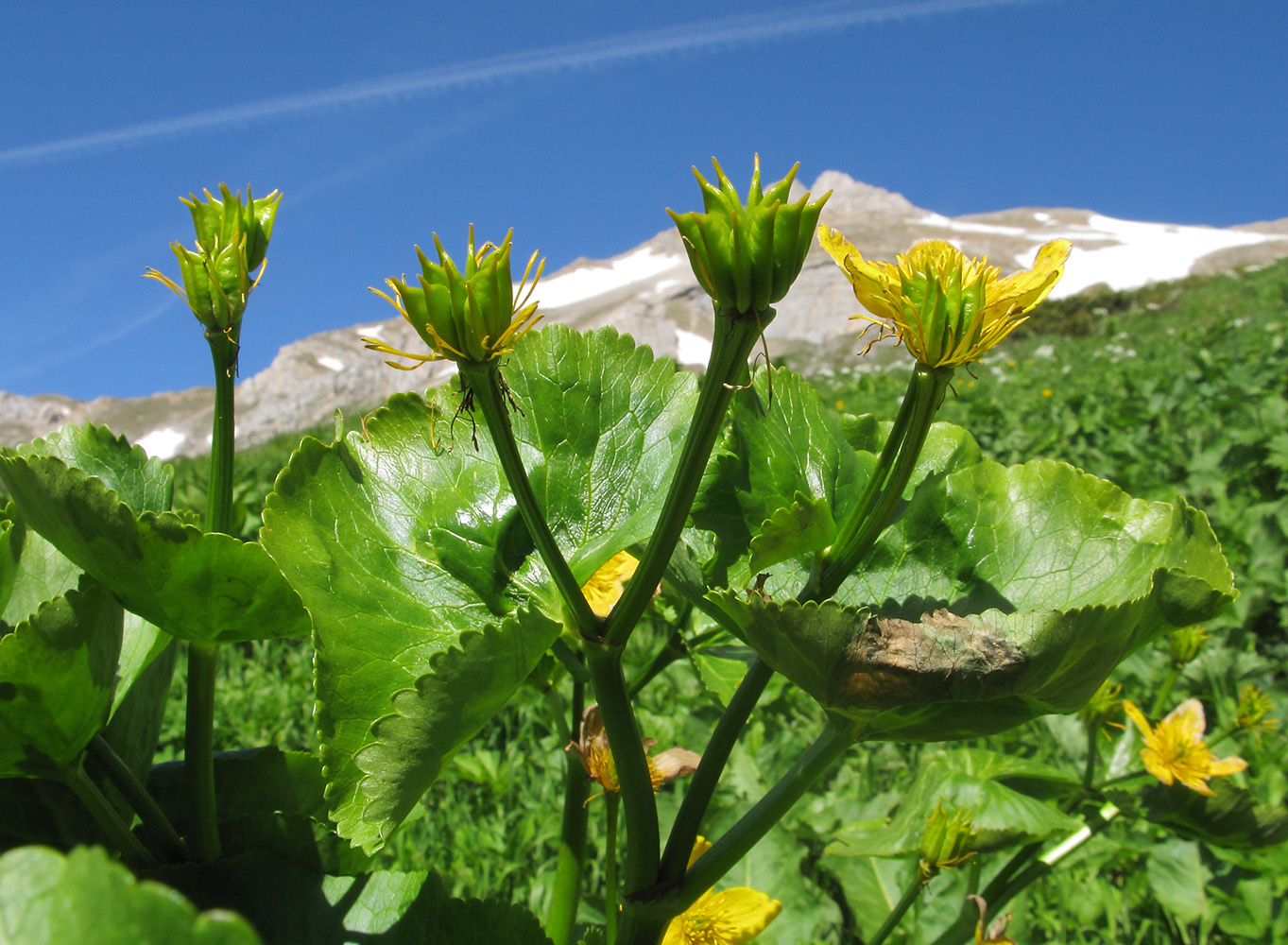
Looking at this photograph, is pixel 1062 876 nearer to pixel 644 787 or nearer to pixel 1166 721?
pixel 1166 721

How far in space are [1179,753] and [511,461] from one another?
49.6 inches

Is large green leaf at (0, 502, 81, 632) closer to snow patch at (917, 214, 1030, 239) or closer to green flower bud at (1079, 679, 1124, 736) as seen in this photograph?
green flower bud at (1079, 679, 1124, 736)

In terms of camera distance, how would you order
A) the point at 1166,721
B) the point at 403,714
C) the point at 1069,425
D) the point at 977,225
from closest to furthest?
the point at 403,714, the point at 1166,721, the point at 1069,425, the point at 977,225

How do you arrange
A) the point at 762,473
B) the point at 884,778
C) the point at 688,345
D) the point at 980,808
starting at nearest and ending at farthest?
the point at 762,473 → the point at 980,808 → the point at 884,778 → the point at 688,345

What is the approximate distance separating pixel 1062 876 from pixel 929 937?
1.93ft

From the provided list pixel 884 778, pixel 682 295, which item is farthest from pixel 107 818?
pixel 682 295

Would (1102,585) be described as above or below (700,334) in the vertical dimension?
below

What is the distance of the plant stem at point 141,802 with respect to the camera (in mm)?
730

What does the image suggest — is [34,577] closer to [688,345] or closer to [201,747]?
[201,747]

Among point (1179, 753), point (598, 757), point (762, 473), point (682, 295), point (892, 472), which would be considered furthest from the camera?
point (682, 295)

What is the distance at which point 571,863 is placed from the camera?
854 millimetres

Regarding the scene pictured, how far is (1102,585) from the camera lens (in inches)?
27.8

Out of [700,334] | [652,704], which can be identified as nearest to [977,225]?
[700,334]

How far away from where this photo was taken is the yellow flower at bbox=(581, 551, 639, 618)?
3.20 ft
